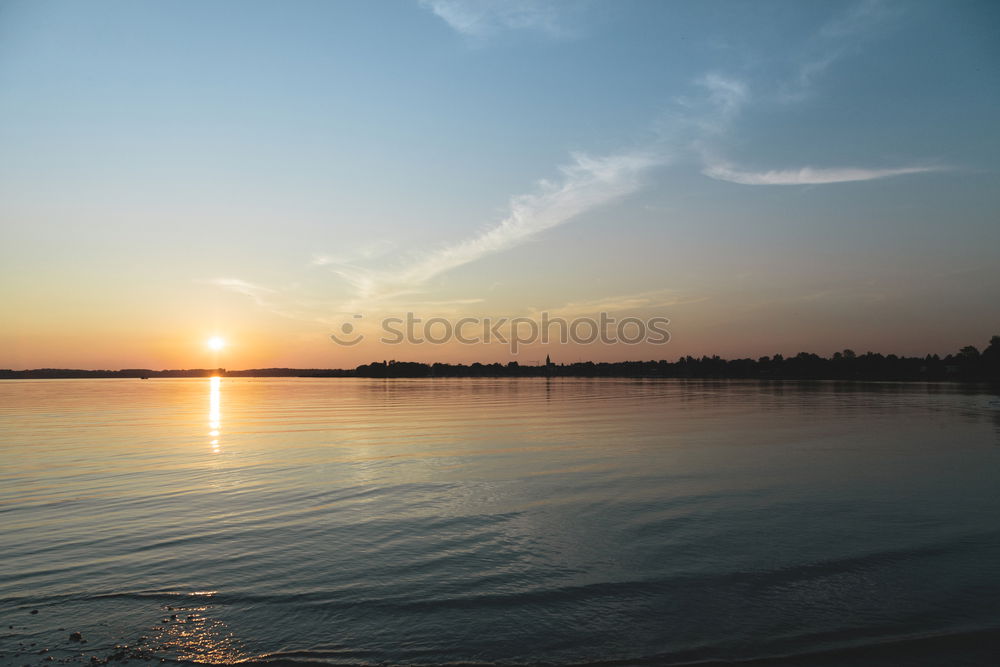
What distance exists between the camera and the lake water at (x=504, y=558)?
30.9ft

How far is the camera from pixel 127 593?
1136cm

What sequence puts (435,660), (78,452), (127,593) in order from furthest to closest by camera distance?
1. (78,452)
2. (127,593)
3. (435,660)

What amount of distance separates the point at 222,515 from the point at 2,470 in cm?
1633

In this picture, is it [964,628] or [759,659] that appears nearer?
[759,659]

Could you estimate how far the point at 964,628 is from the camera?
995cm

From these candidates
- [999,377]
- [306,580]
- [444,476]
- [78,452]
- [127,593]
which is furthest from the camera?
[999,377]

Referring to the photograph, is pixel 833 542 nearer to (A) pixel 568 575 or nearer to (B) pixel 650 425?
(A) pixel 568 575

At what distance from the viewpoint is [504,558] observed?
13734 millimetres

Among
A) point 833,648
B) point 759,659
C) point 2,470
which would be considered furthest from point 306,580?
point 2,470

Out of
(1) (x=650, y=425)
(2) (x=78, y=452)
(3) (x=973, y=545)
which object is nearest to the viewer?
(3) (x=973, y=545)

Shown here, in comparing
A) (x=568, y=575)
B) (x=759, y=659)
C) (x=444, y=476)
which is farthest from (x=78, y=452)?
(x=759, y=659)

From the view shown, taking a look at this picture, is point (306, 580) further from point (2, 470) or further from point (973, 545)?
point (2, 470)

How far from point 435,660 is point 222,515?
12.1 metres

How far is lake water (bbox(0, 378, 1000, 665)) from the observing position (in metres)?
9.43
